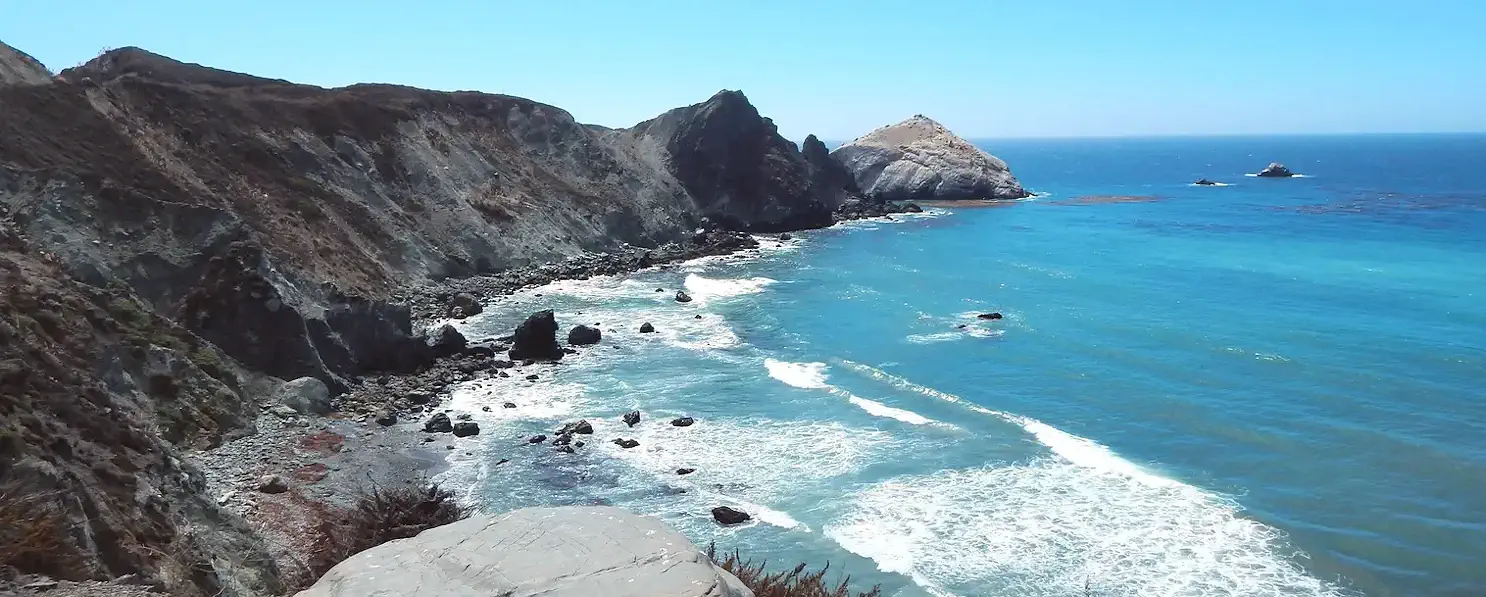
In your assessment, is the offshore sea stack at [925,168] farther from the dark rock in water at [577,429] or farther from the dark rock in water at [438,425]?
the dark rock in water at [438,425]

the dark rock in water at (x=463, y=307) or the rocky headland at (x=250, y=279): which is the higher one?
the rocky headland at (x=250, y=279)

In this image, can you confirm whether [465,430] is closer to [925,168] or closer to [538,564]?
[538,564]

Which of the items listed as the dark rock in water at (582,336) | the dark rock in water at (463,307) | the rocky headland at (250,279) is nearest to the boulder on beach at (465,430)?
the rocky headland at (250,279)

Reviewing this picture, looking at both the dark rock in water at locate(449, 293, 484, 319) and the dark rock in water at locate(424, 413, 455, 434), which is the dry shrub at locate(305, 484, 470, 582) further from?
the dark rock in water at locate(449, 293, 484, 319)

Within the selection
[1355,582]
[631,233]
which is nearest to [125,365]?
[1355,582]

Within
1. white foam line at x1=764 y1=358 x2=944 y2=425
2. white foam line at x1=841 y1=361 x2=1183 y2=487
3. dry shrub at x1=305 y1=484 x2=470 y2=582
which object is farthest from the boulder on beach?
dry shrub at x1=305 y1=484 x2=470 y2=582

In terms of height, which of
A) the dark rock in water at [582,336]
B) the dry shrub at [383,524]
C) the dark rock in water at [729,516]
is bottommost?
the dark rock in water at [729,516]
